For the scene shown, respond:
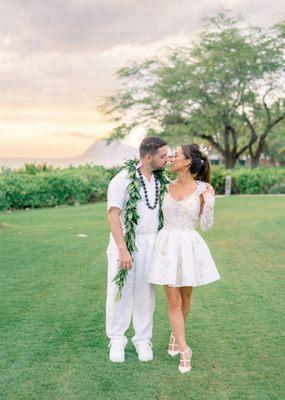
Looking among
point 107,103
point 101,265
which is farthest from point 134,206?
point 107,103

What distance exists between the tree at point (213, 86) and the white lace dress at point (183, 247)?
34838 millimetres

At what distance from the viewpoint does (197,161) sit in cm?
516

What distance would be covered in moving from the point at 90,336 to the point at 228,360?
4.54 ft

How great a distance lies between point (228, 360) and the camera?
5.28 m

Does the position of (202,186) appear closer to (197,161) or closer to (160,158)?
(197,161)

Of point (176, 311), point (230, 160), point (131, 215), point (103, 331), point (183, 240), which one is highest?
point (230, 160)

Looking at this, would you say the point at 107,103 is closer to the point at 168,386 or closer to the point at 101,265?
the point at 101,265

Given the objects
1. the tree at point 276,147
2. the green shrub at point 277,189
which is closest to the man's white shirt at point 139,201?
the green shrub at point 277,189

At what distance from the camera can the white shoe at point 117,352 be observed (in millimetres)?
5188

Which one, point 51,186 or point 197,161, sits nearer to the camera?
point 197,161

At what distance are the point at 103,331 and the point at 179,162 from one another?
6.52ft

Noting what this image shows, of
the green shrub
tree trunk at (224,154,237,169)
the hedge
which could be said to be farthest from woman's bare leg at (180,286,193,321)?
tree trunk at (224,154,237,169)

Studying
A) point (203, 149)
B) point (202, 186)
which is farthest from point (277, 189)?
point (202, 186)

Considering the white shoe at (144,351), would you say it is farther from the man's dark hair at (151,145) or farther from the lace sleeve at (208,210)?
the man's dark hair at (151,145)
